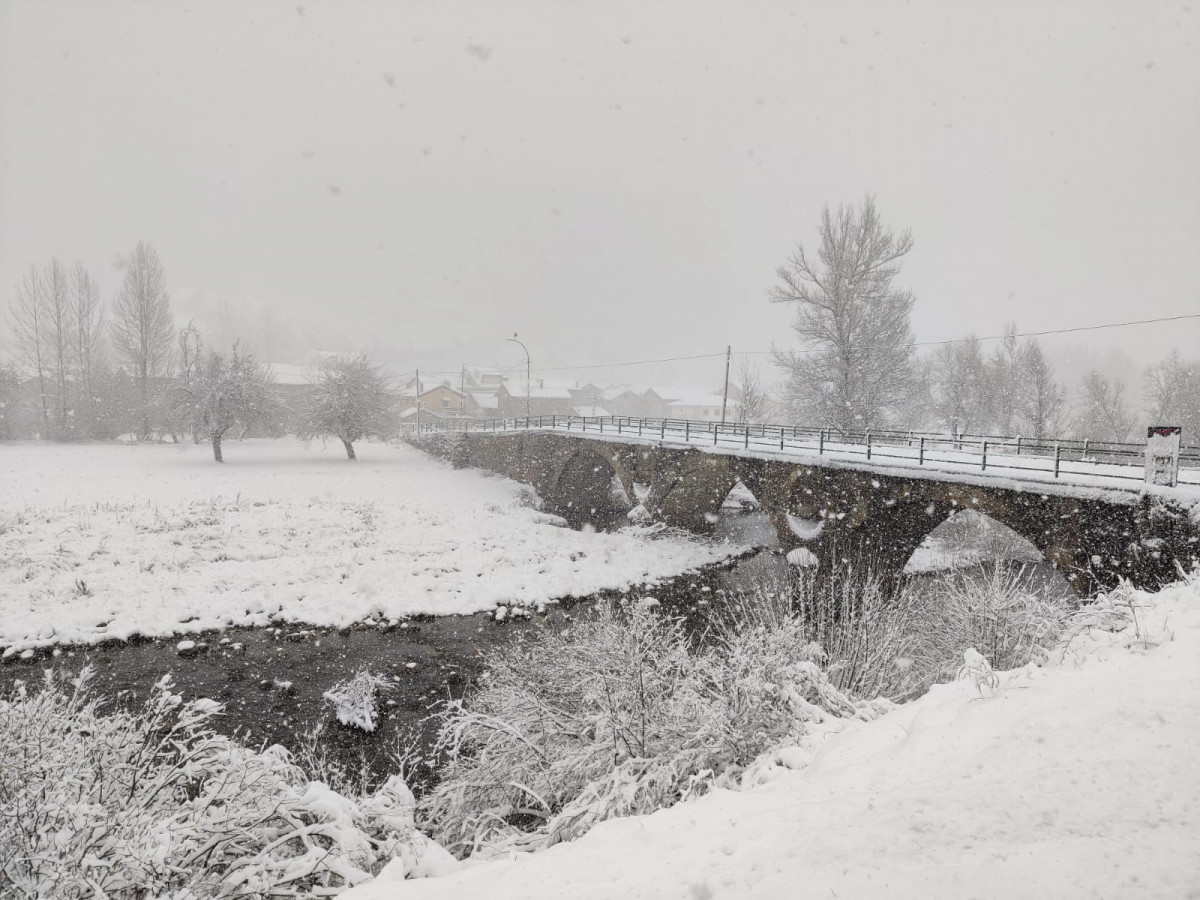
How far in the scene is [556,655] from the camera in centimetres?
842

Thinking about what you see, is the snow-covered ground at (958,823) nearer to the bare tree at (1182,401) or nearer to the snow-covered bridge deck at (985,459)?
the snow-covered bridge deck at (985,459)

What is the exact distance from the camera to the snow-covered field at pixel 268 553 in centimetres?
1313

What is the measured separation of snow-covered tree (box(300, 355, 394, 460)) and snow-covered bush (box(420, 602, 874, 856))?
122 ft

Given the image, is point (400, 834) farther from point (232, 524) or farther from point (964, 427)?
point (964, 427)

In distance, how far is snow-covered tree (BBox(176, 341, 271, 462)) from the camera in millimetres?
36906

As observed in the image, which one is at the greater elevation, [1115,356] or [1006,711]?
[1115,356]

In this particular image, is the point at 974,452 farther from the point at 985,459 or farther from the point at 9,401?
the point at 9,401

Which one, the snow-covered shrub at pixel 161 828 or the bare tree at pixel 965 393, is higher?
the bare tree at pixel 965 393

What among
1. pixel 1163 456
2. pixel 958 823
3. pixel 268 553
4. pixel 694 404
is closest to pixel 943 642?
pixel 1163 456

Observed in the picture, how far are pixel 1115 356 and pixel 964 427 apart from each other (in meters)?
72.9

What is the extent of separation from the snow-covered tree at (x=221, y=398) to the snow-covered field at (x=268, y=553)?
7.78 metres

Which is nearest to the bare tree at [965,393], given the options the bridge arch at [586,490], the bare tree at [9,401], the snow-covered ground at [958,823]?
the bridge arch at [586,490]

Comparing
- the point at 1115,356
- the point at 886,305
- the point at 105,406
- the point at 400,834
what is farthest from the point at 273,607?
the point at 1115,356

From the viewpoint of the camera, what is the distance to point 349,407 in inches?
1567
